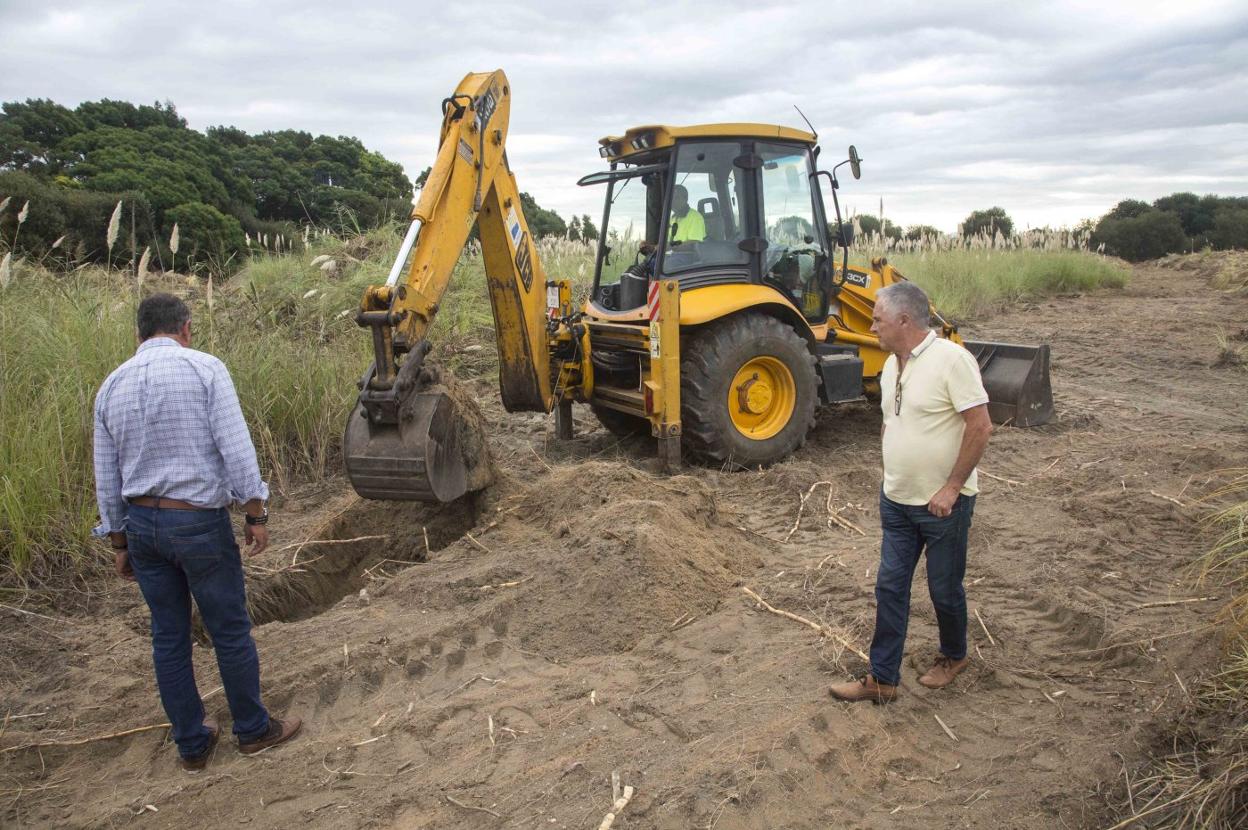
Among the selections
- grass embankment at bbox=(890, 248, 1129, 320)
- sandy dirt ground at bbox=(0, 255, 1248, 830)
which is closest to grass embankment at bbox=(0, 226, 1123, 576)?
sandy dirt ground at bbox=(0, 255, 1248, 830)

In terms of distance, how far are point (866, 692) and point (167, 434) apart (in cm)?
283

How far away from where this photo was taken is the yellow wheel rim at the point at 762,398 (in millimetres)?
6898

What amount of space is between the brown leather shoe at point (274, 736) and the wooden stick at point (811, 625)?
2.19 m

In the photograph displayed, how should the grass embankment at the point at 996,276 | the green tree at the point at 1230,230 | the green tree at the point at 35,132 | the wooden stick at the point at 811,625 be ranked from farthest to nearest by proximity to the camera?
the green tree at the point at 1230,230
the grass embankment at the point at 996,276
the green tree at the point at 35,132
the wooden stick at the point at 811,625

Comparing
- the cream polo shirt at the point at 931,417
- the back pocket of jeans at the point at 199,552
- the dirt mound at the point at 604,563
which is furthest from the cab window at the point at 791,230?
the back pocket of jeans at the point at 199,552

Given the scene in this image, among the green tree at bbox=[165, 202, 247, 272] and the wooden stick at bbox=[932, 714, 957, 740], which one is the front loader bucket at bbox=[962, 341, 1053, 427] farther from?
the green tree at bbox=[165, 202, 247, 272]

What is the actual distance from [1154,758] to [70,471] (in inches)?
224

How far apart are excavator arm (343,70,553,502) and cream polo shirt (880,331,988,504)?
2.44 m

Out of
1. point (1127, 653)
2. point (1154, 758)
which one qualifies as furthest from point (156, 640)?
point (1127, 653)

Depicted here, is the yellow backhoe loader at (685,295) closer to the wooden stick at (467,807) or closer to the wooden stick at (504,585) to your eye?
the wooden stick at (504,585)

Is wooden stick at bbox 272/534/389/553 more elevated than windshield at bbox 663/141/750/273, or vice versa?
windshield at bbox 663/141/750/273

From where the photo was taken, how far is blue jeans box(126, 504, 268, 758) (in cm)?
330

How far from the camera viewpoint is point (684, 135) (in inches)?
265

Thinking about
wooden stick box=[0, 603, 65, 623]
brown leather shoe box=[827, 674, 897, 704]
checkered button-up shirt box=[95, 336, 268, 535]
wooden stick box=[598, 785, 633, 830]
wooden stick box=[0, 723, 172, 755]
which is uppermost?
checkered button-up shirt box=[95, 336, 268, 535]
